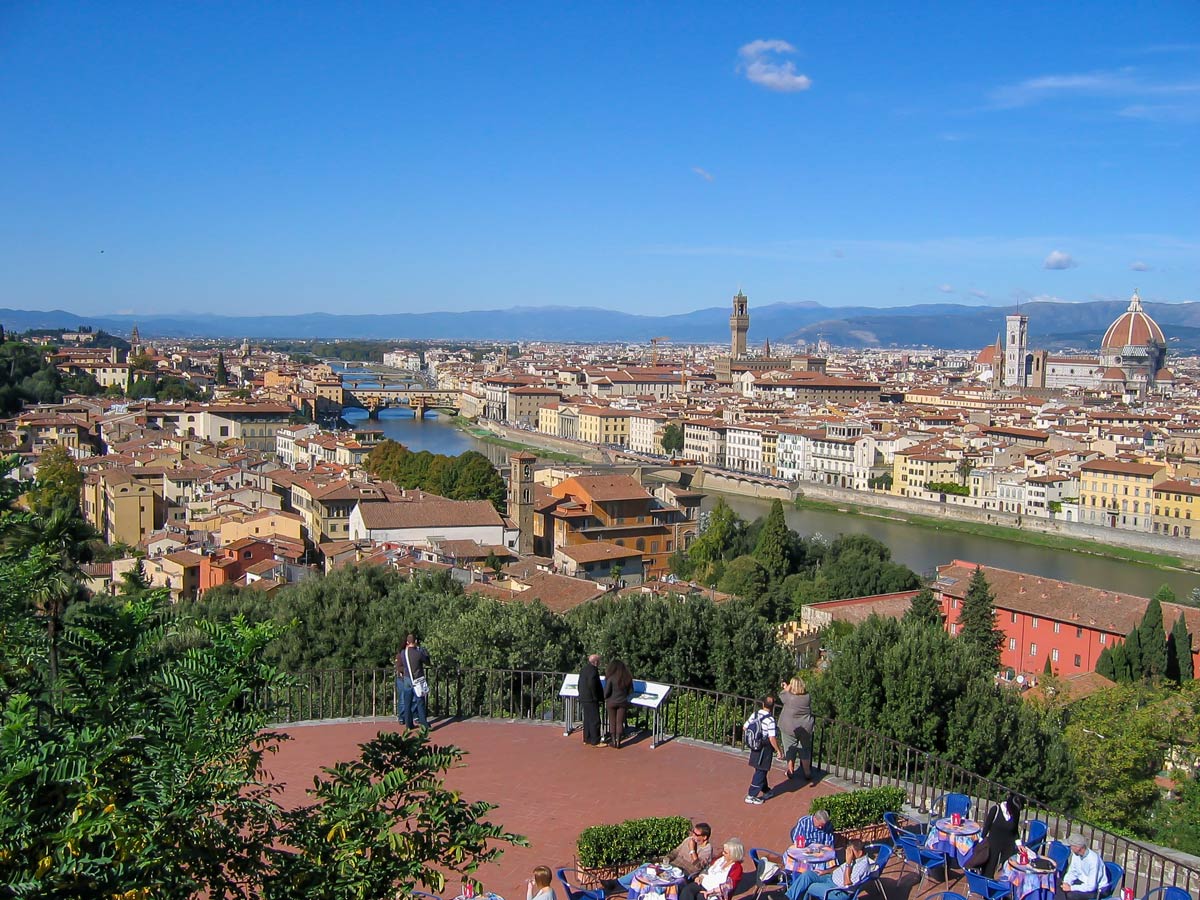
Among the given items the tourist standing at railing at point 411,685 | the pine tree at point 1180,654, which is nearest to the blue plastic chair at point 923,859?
the tourist standing at railing at point 411,685

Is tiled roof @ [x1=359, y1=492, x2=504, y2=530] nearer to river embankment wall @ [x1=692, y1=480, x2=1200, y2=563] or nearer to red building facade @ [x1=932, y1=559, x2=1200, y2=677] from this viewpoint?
red building facade @ [x1=932, y1=559, x2=1200, y2=677]

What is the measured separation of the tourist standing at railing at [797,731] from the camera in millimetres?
3449

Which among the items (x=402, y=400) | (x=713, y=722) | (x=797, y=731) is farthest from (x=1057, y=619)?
(x=402, y=400)

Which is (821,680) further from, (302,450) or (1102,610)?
(302,450)

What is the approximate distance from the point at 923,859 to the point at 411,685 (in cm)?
186

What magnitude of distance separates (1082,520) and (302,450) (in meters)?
19.5

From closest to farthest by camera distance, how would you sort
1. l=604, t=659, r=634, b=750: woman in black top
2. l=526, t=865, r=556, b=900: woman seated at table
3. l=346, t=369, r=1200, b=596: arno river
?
l=526, t=865, r=556, b=900: woman seated at table, l=604, t=659, r=634, b=750: woman in black top, l=346, t=369, r=1200, b=596: arno river

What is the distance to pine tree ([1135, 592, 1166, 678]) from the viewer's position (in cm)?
1098

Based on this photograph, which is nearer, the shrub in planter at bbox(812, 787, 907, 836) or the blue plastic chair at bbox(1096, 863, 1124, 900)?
the blue plastic chair at bbox(1096, 863, 1124, 900)

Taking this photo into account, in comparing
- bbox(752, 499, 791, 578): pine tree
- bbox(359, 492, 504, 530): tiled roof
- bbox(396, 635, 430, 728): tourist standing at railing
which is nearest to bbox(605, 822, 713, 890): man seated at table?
bbox(396, 635, 430, 728): tourist standing at railing

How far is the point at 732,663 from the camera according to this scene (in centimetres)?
500

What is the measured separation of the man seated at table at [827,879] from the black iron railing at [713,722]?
0.70 metres

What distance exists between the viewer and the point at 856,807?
118 inches

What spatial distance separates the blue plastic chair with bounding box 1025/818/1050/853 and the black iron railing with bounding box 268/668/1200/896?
109 mm
